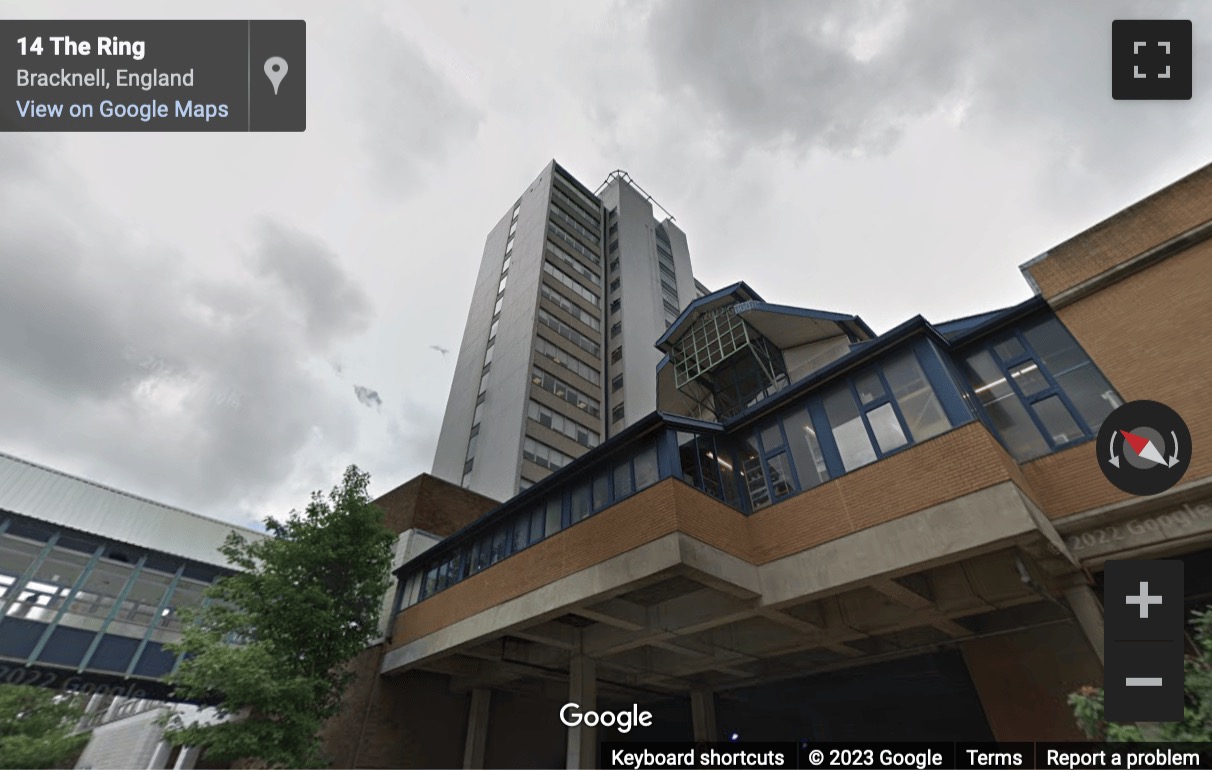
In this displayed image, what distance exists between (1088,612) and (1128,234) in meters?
7.54

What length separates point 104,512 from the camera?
65.3 feet

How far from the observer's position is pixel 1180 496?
342 inches

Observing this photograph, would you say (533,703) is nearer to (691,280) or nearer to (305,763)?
(305,763)

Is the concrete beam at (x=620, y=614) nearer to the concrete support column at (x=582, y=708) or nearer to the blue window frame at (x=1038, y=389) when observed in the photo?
the concrete support column at (x=582, y=708)

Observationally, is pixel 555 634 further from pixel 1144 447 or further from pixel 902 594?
pixel 1144 447

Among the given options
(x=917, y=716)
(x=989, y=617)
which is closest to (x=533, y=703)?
(x=917, y=716)

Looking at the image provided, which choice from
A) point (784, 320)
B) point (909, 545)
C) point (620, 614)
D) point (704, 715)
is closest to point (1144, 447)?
point (909, 545)

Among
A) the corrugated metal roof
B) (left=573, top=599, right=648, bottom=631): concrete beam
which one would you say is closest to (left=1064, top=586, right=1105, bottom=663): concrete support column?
(left=573, top=599, right=648, bottom=631): concrete beam

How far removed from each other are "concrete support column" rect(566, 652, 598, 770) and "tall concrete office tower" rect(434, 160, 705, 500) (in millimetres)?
19823

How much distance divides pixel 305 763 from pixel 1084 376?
65.7ft

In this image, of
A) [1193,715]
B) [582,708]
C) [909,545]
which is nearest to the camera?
[1193,715]

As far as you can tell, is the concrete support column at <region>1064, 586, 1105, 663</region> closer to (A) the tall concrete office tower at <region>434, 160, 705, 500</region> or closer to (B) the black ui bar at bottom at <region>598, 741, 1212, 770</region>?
(B) the black ui bar at bottom at <region>598, 741, 1212, 770</region>

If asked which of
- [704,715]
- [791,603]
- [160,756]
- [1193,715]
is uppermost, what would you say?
[791,603]

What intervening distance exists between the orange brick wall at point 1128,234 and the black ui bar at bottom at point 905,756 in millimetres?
8687
